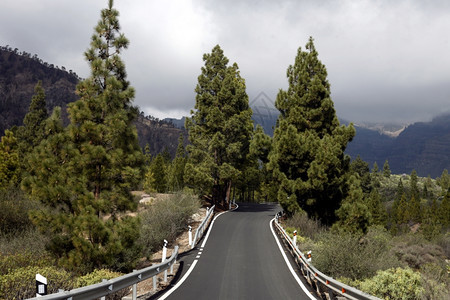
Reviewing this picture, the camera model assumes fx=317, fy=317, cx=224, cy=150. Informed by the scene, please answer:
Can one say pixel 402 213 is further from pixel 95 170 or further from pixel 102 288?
pixel 102 288

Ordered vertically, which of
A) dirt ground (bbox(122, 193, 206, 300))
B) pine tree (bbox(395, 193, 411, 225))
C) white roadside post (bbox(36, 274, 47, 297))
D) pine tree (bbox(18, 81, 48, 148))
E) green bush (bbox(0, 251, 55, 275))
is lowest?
pine tree (bbox(395, 193, 411, 225))

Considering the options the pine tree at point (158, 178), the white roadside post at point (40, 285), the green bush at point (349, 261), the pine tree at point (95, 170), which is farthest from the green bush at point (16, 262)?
the pine tree at point (158, 178)

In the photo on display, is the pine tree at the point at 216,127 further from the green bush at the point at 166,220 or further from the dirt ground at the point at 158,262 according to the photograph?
the green bush at the point at 166,220

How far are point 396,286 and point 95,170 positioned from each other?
1027cm

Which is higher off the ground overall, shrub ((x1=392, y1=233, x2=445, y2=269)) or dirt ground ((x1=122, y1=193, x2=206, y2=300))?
dirt ground ((x1=122, y1=193, x2=206, y2=300))

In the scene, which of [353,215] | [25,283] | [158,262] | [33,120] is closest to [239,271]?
→ [158,262]

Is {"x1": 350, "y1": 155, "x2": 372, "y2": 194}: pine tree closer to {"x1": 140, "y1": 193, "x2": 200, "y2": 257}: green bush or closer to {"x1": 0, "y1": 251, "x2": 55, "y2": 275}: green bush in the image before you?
{"x1": 140, "y1": 193, "x2": 200, "y2": 257}: green bush

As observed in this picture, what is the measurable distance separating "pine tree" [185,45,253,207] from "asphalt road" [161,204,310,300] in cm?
1200

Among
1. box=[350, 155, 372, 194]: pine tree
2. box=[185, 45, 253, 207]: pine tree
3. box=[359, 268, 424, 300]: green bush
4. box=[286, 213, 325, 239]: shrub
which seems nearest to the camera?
box=[359, 268, 424, 300]: green bush

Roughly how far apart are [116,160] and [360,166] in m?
74.6

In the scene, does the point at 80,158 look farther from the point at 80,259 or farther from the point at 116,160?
the point at 80,259

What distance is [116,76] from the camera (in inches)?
507

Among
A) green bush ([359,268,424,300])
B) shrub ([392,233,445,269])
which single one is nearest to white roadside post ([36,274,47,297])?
green bush ([359,268,424,300])

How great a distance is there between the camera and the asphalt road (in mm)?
8891
